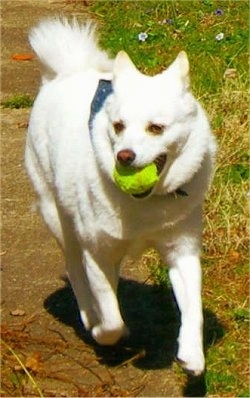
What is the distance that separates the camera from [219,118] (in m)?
7.08

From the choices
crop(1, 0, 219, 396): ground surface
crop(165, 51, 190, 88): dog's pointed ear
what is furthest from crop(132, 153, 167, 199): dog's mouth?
crop(1, 0, 219, 396): ground surface

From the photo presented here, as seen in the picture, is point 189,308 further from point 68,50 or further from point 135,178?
point 68,50

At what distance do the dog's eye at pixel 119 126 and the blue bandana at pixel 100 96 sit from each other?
235 mm

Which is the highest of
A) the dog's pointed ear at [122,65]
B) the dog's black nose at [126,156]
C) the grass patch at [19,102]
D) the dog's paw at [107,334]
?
the dog's pointed ear at [122,65]

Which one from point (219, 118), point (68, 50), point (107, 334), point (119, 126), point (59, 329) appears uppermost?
point (119, 126)

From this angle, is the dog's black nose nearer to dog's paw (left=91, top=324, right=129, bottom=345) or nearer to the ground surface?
dog's paw (left=91, top=324, right=129, bottom=345)

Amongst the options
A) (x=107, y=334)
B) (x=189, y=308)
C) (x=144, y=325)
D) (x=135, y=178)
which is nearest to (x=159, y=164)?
(x=135, y=178)

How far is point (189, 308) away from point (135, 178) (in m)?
0.60

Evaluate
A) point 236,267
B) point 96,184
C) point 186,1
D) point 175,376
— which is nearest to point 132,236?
point 96,184

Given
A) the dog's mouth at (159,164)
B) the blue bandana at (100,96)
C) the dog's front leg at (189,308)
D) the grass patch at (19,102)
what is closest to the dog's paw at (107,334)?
the dog's front leg at (189,308)

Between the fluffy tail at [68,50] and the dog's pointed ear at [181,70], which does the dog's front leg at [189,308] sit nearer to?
the dog's pointed ear at [181,70]

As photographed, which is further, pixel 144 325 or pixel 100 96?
pixel 144 325

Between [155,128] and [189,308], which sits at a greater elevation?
[155,128]

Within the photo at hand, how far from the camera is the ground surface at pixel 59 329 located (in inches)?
200
